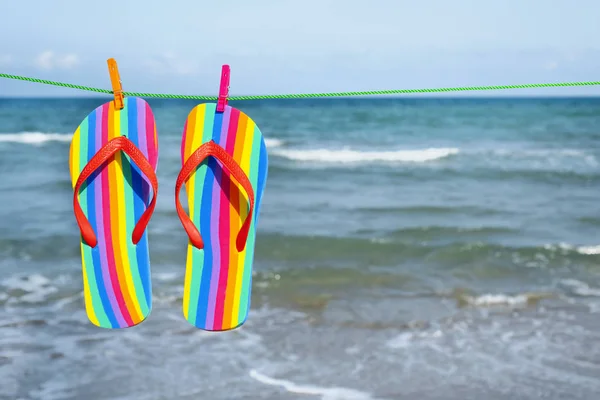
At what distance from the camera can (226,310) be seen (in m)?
2.62

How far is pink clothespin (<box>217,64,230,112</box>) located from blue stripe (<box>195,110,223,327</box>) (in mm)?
52

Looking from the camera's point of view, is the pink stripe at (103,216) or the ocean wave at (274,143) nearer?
the pink stripe at (103,216)

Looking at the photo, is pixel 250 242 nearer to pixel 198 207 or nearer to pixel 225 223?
pixel 225 223

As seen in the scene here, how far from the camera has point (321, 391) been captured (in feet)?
11.9

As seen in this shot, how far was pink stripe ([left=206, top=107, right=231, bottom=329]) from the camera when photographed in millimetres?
2518

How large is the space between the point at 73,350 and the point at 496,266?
11.4ft

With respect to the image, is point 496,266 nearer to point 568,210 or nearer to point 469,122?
point 568,210

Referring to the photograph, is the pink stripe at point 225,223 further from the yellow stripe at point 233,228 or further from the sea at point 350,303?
the sea at point 350,303

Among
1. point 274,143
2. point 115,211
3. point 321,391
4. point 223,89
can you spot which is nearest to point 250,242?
point 115,211

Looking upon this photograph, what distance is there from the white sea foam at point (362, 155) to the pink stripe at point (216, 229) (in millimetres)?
11002

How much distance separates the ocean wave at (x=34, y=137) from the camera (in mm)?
17344

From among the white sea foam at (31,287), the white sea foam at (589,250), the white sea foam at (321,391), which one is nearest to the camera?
the white sea foam at (321,391)

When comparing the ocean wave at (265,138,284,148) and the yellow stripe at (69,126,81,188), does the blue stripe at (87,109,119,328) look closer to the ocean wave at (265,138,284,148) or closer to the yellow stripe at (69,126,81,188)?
the yellow stripe at (69,126,81,188)

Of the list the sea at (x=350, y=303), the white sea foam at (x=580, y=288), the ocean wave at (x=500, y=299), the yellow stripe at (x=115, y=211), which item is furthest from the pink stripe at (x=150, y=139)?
the white sea foam at (x=580, y=288)
